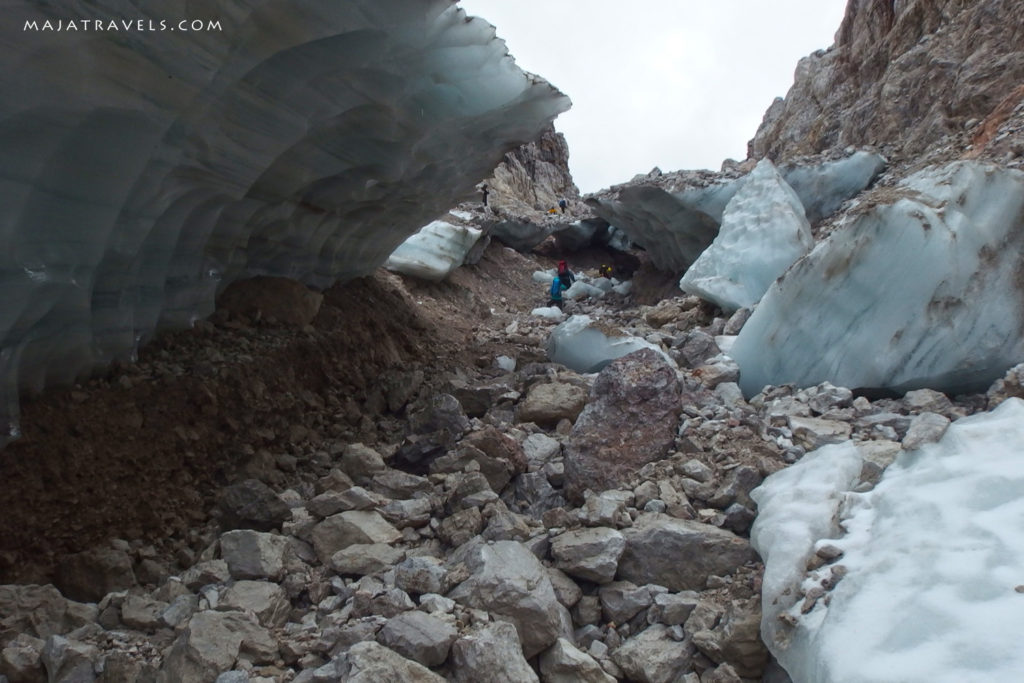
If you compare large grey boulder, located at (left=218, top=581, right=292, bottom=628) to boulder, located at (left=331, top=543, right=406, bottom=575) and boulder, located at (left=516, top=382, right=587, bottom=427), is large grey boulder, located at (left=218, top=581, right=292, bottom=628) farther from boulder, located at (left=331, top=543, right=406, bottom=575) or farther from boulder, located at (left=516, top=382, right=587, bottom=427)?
boulder, located at (left=516, top=382, right=587, bottom=427)

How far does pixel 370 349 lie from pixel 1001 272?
384 cm

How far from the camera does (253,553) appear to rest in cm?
237

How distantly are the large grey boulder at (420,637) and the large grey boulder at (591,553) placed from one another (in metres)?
0.53

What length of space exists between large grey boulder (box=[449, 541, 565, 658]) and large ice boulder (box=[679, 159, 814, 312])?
4.12m

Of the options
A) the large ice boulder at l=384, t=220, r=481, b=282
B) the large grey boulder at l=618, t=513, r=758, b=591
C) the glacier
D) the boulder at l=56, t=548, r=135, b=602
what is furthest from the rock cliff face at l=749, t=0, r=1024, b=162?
the boulder at l=56, t=548, r=135, b=602

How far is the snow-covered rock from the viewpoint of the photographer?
1464 millimetres

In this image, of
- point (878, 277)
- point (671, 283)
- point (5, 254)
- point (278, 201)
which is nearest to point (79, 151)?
point (5, 254)

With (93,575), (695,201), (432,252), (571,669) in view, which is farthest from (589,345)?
(695,201)

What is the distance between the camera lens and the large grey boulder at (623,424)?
9.31ft

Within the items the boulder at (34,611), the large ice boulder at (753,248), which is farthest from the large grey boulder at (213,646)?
the large ice boulder at (753,248)

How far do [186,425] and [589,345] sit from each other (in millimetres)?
2742

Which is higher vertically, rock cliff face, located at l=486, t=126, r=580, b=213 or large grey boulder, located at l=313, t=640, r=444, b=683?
rock cliff face, located at l=486, t=126, r=580, b=213

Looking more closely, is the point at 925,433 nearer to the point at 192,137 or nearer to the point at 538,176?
the point at 192,137

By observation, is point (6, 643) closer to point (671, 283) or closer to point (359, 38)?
point (359, 38)
